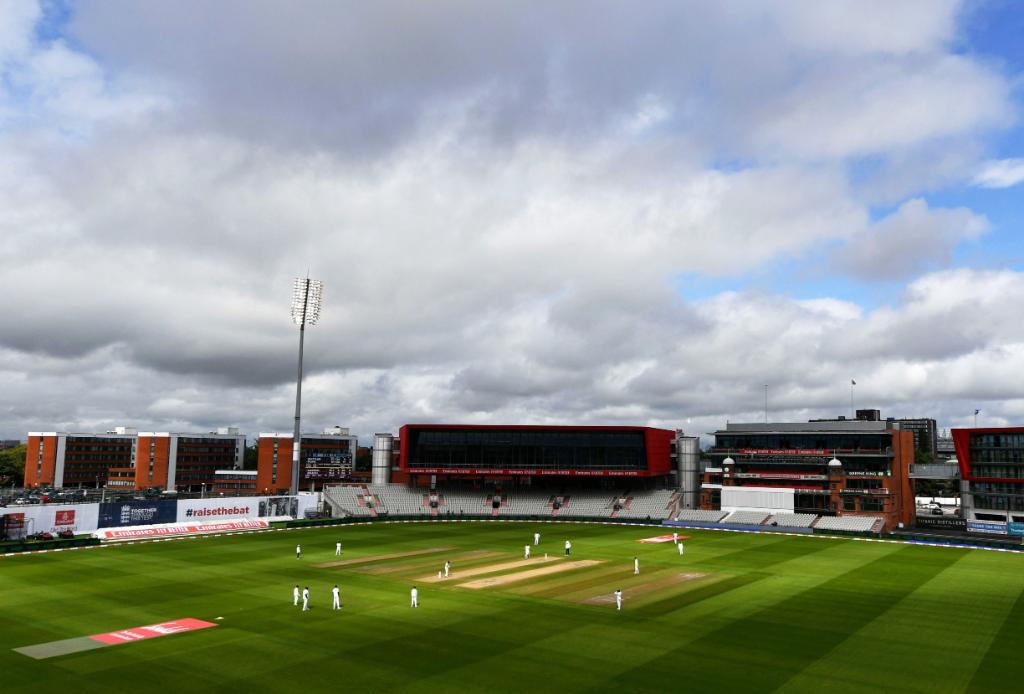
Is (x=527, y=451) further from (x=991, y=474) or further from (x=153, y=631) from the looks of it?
(x=153, y=631)

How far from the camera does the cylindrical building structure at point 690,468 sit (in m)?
109

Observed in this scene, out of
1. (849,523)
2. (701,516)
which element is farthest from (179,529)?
(849,523)

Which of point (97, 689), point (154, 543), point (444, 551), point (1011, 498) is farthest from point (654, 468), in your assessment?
point (97, 689)

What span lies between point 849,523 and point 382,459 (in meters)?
64.4

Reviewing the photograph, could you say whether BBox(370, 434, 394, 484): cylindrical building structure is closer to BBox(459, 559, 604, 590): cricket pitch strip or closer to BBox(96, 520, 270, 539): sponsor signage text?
BBox(96, 520, 270, 539): sponsor signage text

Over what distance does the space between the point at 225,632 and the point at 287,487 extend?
114 meters

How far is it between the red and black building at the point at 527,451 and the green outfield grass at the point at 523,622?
4038 centimetres

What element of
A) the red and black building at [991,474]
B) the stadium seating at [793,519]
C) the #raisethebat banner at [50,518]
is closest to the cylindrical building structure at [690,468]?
the stadium seating at [793,519]

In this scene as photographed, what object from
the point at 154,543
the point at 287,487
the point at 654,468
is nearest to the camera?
the point at 154,543

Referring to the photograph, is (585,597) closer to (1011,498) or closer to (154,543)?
(154,543)

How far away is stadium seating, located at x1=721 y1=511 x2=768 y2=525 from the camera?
9325 centimetres

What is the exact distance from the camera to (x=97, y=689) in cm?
2570

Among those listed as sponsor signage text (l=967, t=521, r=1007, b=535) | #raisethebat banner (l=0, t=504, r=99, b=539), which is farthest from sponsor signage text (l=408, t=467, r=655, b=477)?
#raisethebat banner (l=0, t=504, r=99, b=539)

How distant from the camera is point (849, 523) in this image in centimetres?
8750
